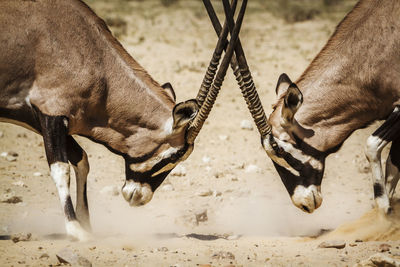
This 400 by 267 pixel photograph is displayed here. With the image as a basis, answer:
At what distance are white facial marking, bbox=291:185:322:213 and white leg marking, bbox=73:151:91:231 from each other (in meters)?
2.58

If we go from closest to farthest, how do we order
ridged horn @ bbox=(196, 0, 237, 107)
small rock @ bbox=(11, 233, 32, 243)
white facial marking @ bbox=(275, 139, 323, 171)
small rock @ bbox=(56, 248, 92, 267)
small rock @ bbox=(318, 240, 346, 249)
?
small rock @ bbox=(56, 248, 92, 267) < small rock @ bbox=(318, 240, 346, 249) < small rock @ bbox=(11, 233, 32, 243) < ridged horn @ bbox=(196, 0, 237, 107) < white facial marking @ bbox=(275, 139, 323, 171)

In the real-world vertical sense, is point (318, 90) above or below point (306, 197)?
above

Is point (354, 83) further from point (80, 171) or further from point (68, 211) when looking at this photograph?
point (68, 211)

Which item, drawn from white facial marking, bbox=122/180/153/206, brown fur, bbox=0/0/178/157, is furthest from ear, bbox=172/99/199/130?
white facial marking, bbox=122/180/153/206

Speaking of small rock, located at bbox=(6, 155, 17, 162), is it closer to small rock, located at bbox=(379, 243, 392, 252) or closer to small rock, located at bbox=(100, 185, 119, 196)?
small rock, located at bbox=(100, 185, 119, 196)

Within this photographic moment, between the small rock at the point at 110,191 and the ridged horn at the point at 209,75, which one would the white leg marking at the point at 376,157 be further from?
the small rock at the point at 110,191

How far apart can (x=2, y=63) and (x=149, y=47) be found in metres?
9.05

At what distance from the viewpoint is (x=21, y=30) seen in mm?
7184

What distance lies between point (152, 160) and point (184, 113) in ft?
2.42

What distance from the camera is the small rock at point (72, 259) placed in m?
5.55

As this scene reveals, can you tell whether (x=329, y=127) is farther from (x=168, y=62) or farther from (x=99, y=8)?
(x=99, y=8)

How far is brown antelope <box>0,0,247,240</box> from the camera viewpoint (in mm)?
7078

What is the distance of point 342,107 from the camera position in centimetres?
774

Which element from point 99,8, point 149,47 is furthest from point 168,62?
point 99,8
